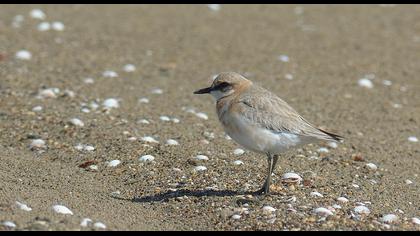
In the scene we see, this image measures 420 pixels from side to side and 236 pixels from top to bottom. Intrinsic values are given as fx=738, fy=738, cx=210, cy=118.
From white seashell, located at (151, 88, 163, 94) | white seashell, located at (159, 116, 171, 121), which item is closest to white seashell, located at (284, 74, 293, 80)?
white seashell, located at (151, 88, 163, 94)

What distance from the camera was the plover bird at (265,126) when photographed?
6297 mm

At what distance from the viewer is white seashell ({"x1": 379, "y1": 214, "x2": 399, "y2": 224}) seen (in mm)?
5988

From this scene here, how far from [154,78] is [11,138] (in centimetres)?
288

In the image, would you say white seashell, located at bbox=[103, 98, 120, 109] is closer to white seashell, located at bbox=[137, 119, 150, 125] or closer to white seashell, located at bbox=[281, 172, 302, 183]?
white seashell, located at bbox=[137, 119, 150, 125]

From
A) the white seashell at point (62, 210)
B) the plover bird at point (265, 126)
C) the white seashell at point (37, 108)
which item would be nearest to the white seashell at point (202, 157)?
the plover bird at point (265, 126)

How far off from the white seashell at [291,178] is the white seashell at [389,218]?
110 cm

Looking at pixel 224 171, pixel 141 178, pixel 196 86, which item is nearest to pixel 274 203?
pixel 224 171

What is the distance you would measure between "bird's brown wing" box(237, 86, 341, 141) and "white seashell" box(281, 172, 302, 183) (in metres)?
0.72

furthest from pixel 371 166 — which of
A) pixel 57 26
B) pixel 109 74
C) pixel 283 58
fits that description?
pixel 57 26

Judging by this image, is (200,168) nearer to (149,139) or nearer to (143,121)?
(149,139)

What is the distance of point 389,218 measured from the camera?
602 cm

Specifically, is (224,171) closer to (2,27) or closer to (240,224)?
(240,224)

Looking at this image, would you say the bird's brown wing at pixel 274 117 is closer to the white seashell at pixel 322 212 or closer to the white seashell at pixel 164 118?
the white seashell at pixel 322 212

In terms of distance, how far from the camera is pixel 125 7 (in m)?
13.6
